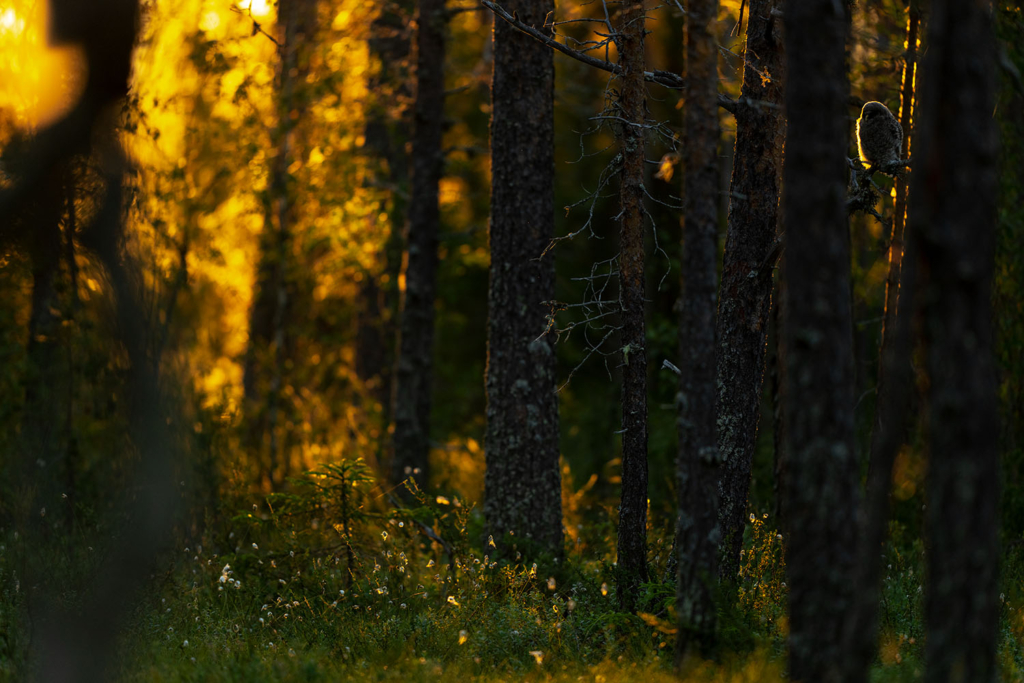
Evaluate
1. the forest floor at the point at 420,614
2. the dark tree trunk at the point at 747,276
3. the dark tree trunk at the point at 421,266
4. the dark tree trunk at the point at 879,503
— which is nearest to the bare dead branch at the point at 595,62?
the dark tree trunk at the point at 747,276

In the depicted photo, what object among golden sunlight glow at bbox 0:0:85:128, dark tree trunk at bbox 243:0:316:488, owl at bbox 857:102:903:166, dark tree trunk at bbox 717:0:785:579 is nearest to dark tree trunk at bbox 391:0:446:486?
dark tree trunk at bbox 243:0:316:488

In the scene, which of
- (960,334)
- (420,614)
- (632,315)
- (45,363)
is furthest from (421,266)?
(960,334)

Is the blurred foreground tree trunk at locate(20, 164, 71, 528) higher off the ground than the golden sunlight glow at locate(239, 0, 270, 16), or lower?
lower

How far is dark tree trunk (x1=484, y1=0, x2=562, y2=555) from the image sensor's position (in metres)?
8.76

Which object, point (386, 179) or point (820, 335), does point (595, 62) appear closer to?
point (820, 335)

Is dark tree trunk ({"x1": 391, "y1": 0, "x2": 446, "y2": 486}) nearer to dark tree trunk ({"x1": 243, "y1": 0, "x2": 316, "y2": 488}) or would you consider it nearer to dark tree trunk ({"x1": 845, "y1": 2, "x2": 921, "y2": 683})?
dark tree trunk ({"x1": 243, "y1": 0, "x2": 316, "y2": 488})

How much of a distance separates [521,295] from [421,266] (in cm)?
426

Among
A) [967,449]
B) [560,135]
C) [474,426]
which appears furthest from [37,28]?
[560,135]

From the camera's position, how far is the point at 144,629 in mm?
6754

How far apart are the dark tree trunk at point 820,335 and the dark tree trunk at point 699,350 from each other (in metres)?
0.77

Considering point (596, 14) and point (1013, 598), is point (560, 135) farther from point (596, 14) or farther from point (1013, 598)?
point (1013, 598)

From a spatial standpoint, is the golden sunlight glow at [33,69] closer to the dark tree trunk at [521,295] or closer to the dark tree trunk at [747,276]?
the dark tree trunk at [521,295]

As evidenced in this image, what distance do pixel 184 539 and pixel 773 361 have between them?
7219 mm

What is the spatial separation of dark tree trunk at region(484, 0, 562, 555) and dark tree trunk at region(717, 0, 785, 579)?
7.58 ft
